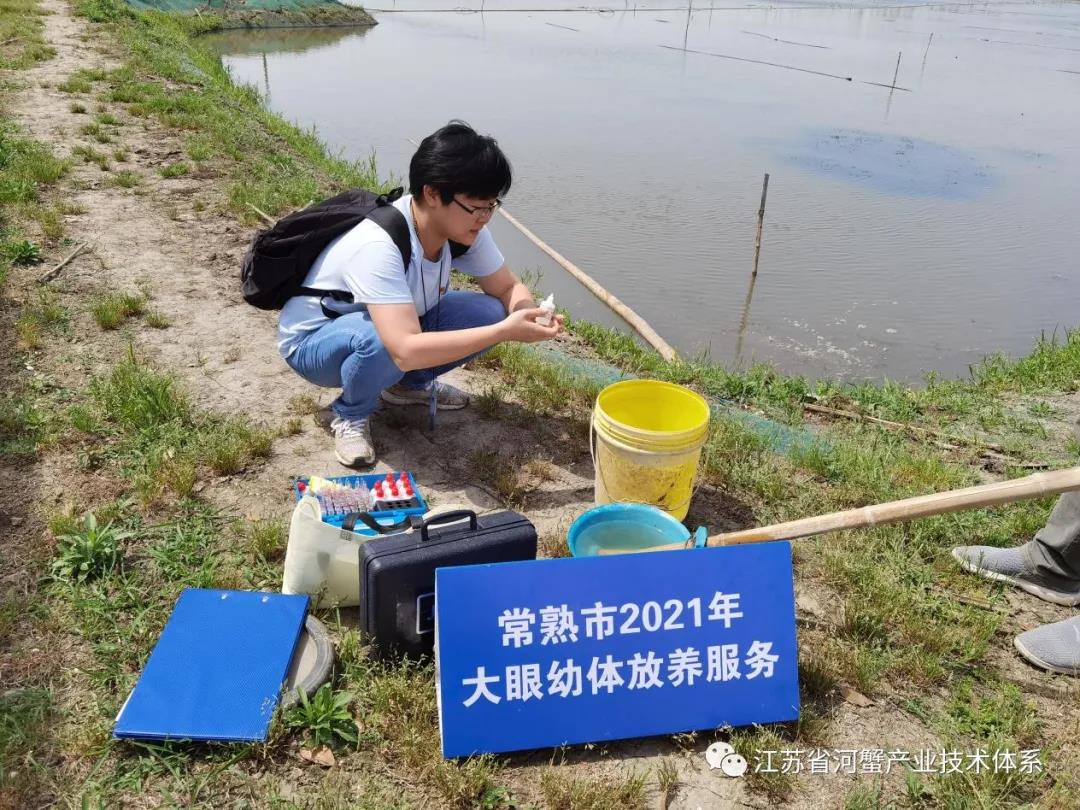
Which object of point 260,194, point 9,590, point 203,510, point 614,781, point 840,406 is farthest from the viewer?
point 260,194

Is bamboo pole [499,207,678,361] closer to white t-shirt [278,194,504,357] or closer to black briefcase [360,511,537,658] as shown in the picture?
white t-shirt [278,194,504,357]

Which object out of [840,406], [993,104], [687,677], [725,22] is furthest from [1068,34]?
[687,677]

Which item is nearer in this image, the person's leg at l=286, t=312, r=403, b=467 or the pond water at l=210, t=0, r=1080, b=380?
the person's leg at l=286, t=312, r=403, b=467

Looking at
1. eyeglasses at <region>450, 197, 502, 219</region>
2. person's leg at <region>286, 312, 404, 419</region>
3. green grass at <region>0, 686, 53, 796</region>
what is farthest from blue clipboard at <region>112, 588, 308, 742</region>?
eyeglasses at <region>450, 197, 502, 219</region>

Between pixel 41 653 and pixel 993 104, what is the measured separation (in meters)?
17.3

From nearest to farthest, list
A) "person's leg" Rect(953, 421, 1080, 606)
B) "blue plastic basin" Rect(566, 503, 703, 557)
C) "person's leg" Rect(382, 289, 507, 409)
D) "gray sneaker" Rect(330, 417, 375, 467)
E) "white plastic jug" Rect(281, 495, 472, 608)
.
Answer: "white plastic jug" Rect(281, 495, 472, 608), "blue plastic basin" Rect(566, 503, 703, 557), "person's leg" Rect(953, 421, 1080, 606), "gray sneaker" Rect(330, 417, 375, 467), "person's leg" Rect(382, 289, 507, 409)

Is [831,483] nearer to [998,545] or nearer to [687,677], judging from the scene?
[998,545]

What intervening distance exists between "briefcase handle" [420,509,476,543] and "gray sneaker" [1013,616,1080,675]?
1.92 meters

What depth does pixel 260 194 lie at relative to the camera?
6621 millimetres

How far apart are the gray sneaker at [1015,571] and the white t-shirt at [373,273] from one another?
2294mm

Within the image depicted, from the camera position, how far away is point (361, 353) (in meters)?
3.22

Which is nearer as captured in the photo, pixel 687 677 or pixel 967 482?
pixel 687 677

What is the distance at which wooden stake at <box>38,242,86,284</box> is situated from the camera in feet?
15.9

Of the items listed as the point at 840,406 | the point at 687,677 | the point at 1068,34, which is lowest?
the point at 840,406
